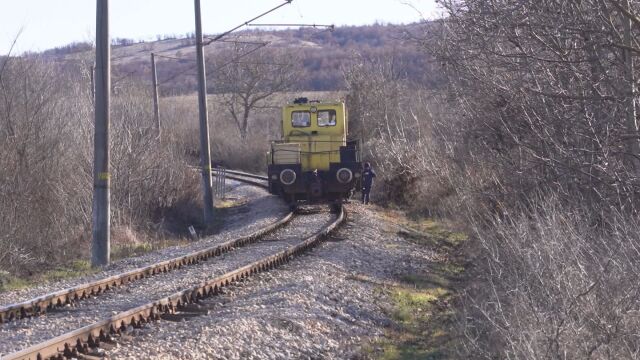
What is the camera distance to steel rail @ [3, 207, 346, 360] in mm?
8688

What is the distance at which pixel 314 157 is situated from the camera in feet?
90.2

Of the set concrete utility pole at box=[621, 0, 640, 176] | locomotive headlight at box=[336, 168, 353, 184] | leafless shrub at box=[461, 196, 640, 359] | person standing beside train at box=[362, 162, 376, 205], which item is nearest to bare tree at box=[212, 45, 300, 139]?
person standing beside train at box=[362, 162, 376, 205]

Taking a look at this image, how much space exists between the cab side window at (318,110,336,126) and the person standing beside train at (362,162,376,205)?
8.68ft

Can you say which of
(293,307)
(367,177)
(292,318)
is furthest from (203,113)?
(292,318)

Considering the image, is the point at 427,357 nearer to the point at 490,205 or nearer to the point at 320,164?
the point at 490,205

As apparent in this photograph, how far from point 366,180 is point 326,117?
3565 mm

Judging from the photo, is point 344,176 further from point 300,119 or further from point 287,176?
point 300,119

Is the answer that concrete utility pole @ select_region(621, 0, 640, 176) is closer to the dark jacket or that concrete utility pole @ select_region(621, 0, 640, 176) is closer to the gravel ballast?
the gravel ballast

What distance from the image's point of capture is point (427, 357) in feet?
33.2

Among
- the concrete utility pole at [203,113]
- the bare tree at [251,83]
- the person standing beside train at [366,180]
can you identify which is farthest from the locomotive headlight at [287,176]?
the bare tree at [251,83]

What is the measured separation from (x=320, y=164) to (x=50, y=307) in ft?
53.5

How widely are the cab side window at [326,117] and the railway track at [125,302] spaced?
9183 millimetres

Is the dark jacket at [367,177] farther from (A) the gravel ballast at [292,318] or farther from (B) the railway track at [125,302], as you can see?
(A) the gravel ballast at [292,318]

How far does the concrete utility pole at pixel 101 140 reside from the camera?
1727 cm
